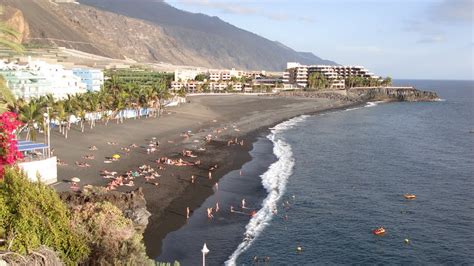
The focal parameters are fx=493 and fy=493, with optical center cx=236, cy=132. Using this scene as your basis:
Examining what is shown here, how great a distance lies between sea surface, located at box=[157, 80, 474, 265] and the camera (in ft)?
96.0

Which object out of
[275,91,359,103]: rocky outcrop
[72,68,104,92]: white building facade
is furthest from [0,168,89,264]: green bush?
[275,91,359,103]: rocky outcrop

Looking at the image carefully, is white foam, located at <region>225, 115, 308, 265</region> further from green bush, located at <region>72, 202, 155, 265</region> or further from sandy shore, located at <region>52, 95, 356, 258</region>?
green bush, located at <region>72, 202, 155, 265</region>

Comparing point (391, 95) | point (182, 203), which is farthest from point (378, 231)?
point (391, 95)

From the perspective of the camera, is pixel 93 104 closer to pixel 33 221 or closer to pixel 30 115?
pixel 30 115

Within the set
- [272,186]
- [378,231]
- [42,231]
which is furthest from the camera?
[272,186]

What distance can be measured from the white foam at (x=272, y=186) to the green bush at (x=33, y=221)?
13.6m

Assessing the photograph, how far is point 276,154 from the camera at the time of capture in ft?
198

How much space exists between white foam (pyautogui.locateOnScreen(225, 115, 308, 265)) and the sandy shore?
393 cm

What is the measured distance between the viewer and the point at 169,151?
2215 inches

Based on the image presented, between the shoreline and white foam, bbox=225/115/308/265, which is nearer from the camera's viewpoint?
the shoreline

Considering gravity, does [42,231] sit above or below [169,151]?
above

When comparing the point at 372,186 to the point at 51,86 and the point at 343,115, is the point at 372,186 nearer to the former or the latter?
the point at 51,86

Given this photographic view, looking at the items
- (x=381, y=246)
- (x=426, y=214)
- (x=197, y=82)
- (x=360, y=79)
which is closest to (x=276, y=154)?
(x=426, y=214)

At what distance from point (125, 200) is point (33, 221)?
1706cm
